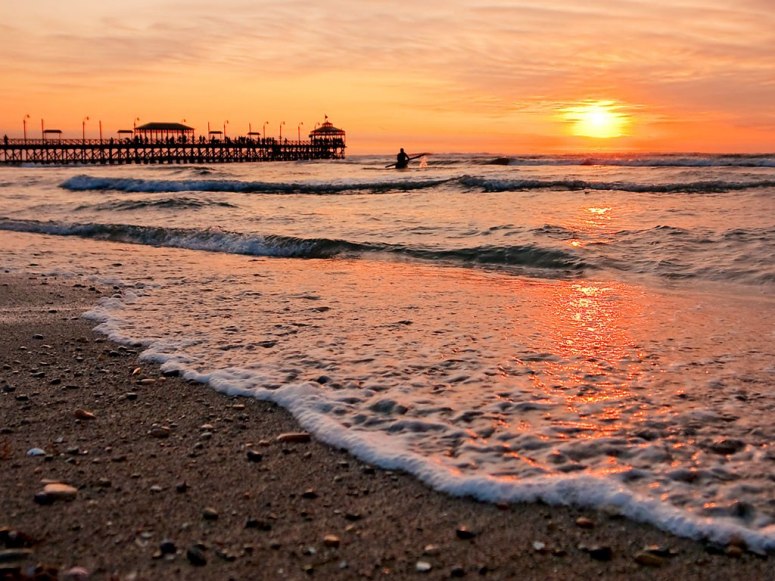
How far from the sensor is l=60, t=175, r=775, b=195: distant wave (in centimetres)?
2303

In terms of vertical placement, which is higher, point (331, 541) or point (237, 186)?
point (237, 186)

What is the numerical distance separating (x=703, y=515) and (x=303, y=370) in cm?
268

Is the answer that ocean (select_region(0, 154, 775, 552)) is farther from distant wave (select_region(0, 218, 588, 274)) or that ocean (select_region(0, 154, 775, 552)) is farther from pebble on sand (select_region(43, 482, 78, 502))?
pebble on sand (select_region(43, 482, 78, 502))

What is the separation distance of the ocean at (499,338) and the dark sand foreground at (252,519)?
0.17m

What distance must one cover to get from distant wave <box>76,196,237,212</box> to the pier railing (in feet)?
190

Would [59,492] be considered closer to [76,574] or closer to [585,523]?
[76,574]

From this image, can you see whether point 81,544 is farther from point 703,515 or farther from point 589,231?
point 589,231

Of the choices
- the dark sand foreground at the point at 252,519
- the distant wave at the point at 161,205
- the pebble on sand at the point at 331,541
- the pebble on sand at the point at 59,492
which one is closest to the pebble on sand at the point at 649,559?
the dark sand foreground at the point at 252,519

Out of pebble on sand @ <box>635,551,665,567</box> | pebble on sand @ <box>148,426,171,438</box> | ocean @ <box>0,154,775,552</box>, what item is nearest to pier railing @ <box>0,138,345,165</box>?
ocean @ <box>0,154,775,552</box>

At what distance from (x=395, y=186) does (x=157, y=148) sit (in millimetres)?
64749

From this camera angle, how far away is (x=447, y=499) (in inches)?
121

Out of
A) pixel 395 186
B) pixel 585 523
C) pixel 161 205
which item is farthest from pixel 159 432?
pixel 395 186

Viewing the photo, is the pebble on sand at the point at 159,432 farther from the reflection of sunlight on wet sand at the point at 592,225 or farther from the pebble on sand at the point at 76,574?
the reflection of sunlight on wet sand at the point at 592,225

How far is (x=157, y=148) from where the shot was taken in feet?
279
